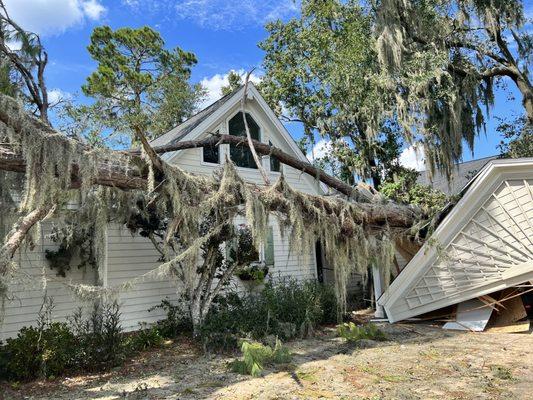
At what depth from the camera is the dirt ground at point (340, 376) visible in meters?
4.94

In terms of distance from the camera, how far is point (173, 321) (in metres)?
8.88

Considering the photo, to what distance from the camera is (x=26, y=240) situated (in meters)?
6.05

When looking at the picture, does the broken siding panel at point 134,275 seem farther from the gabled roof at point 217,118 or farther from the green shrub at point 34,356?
the green shrub at point 34,356

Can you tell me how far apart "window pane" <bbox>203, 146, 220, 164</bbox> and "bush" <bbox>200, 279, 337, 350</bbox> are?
12.1ft

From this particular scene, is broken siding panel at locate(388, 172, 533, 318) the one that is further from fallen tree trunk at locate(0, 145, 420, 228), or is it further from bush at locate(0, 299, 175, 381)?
bush at locate(0, 299, 175, 381)

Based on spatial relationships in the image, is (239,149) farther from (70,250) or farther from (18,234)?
(18,234)

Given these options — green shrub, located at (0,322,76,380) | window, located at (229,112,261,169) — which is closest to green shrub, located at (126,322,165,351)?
green shrub, located at (0,322,76,380)

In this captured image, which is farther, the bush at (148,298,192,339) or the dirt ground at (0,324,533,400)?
the bush at (148,298,192,339)

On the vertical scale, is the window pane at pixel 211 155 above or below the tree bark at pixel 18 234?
above

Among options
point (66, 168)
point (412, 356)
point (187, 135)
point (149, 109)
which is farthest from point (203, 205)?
point (149, 109)

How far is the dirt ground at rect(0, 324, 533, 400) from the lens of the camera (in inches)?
195

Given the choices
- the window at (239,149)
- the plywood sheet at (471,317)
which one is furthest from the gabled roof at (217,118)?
the plywood sheet at (471,317)

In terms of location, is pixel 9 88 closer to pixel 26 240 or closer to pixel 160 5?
pixel 26 240

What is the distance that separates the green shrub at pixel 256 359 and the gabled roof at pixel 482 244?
145 inches
